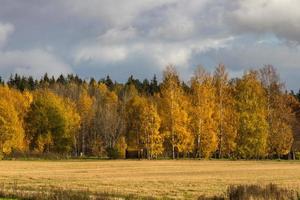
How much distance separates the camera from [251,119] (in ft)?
324

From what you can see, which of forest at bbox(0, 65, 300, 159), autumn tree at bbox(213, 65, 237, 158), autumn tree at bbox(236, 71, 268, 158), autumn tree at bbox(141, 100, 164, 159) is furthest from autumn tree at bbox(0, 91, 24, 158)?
autumn tree at bbox(236, 71, 268, 158)

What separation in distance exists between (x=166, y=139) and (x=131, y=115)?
15.6 meters

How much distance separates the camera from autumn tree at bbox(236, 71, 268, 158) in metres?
97.4

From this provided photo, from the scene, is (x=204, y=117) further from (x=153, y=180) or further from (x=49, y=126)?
(x=153, y=180)

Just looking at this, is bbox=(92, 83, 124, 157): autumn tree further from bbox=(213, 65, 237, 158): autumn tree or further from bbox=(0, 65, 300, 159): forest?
bbox=(213, 65, 237, 158): autumn tree

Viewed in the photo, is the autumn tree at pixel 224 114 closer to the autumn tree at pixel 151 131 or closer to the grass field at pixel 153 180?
the autumn tree at pixel 151 131

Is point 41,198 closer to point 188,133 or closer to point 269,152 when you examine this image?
point 188,133

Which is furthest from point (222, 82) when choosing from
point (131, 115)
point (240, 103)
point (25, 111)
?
point (25, 111)

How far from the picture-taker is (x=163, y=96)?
101m

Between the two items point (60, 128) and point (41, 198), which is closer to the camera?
point (41, 198)

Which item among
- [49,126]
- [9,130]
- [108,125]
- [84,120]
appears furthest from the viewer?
[84,120]

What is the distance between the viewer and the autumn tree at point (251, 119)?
9744 centimetres

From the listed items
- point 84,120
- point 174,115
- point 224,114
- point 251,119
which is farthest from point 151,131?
point 84,120

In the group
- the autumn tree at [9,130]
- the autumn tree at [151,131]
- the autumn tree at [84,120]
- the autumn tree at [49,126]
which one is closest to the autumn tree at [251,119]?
the autumn tree at [151,131]
